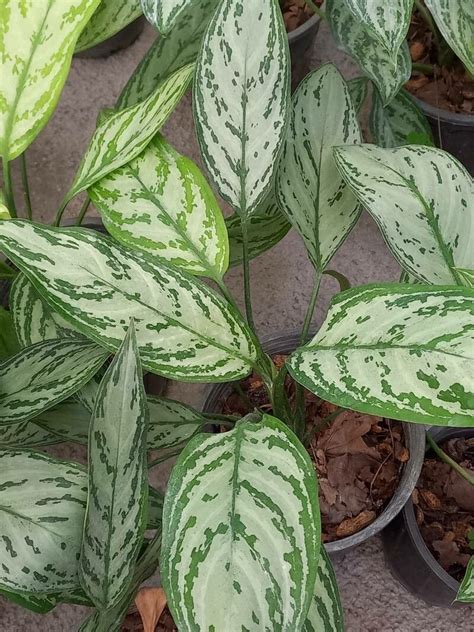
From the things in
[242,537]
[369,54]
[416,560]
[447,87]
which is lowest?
[416,560]

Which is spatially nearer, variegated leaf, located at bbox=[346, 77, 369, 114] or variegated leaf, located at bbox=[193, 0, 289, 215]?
variegated leaf, located at bbox=[193, 0, 289, 215]

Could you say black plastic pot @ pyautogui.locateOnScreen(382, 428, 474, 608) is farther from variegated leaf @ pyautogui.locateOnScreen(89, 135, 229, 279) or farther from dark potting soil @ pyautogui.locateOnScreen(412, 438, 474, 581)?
variegated leaf @ pyautogui.locateOnScreen(89, 135, 229, 279)

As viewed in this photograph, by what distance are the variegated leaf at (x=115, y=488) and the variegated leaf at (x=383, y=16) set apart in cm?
45

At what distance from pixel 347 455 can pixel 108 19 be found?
2.39ft

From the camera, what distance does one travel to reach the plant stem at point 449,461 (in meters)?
0.97

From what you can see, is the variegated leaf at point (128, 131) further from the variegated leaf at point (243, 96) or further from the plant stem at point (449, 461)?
the plant stem at point (449, 461)

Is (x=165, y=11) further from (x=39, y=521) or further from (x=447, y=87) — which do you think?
(x=447, y=87)

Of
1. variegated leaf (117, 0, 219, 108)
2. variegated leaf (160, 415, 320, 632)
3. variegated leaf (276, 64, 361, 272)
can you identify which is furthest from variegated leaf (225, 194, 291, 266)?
variegated leaf (160, 415, 320, 632)

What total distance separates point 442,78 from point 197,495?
3.36 feet

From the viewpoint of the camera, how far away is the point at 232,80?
0.70m

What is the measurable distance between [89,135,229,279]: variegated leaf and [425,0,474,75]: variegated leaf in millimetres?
358

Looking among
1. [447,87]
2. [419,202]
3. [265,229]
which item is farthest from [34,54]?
[447,87]

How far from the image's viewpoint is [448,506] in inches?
40.9

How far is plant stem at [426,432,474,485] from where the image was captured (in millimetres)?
971
